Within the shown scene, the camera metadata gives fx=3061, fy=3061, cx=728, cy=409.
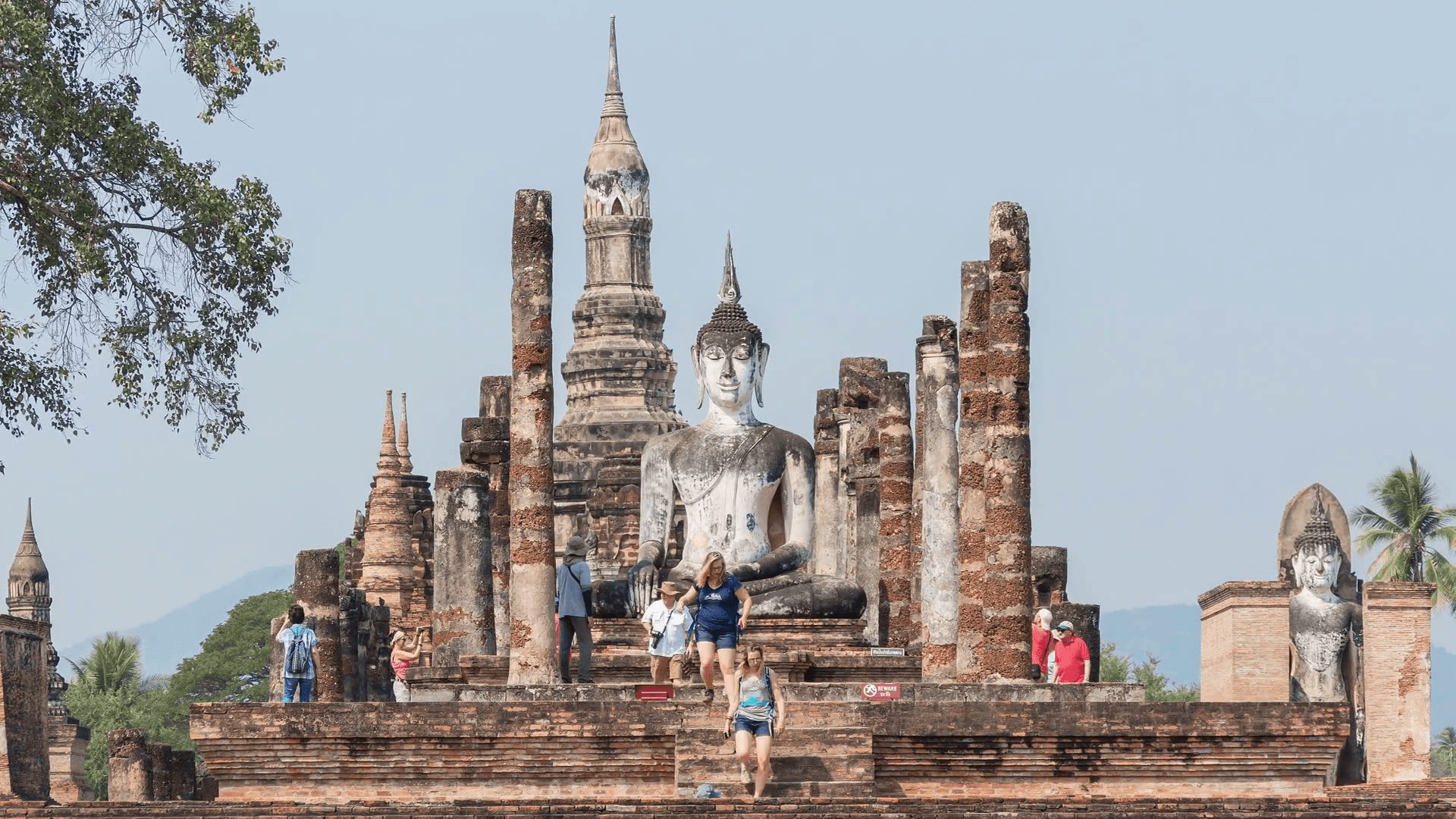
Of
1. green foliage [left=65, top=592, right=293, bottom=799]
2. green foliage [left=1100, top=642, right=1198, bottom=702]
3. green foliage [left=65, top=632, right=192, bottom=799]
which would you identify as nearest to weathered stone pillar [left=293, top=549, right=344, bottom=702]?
green foliage [left=65, top=632, right=192, bottom=799]

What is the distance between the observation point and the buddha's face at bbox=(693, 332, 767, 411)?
89.3 ft

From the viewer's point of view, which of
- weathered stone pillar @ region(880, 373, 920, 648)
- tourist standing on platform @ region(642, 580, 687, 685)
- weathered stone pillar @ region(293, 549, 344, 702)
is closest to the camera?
tourist standing on platform @ region(642, 580, 687, 685)

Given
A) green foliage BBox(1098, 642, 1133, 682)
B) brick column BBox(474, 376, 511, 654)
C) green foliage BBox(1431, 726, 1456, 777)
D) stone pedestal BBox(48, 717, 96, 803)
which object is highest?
brick column BBox(474, 376, 511, 654)

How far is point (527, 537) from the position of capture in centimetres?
2261

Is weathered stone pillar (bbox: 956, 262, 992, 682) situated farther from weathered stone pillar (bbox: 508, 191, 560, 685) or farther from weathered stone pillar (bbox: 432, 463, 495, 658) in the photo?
weathered stone pillar (bbox: 432, 463, 495, 658)

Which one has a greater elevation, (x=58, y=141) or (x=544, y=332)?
(x=58, y=141)

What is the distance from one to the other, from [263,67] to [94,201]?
179 cm

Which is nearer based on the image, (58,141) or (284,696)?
(284,696)

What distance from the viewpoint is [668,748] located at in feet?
63.4

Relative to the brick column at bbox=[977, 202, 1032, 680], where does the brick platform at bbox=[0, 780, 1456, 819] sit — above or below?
below

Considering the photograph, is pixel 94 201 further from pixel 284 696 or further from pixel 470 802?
pixel 470 802

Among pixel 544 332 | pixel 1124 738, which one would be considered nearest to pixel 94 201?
pixel 544 332

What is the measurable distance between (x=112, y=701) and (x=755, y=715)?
53.3 m

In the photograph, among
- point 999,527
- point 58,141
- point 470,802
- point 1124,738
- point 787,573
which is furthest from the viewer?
point 787,573
